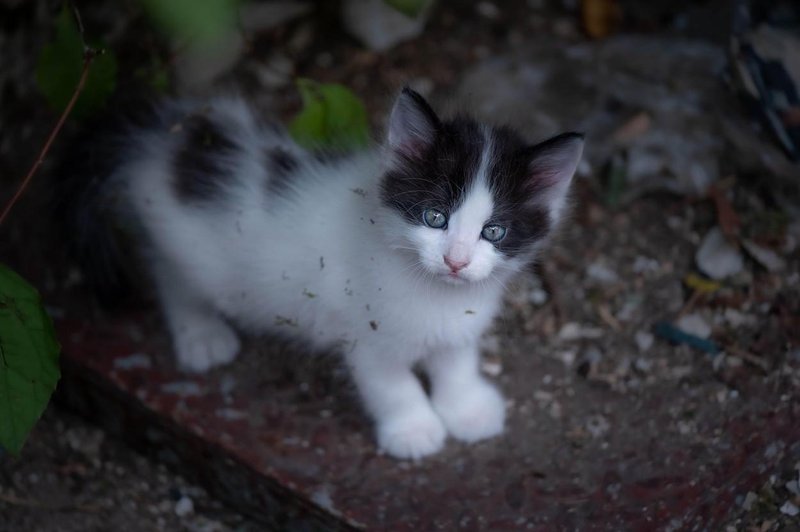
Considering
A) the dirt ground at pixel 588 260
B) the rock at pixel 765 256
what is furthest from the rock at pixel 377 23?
the rock at pixel 765 256

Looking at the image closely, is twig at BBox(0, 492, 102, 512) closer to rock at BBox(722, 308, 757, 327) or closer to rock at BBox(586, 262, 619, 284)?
rock at BBox(586, 262, 619, 284)

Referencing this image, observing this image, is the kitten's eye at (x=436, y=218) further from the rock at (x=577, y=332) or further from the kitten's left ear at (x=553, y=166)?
the rock at (x=577, y=332)

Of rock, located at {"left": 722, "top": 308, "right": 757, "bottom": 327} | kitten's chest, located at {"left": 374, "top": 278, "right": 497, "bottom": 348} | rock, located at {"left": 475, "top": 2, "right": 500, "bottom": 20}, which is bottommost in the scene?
kitten's chest, located at {"left": 374, "top": 278, "right": 497, "bottom": 348}

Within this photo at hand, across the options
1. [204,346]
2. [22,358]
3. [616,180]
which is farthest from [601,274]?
[22,358]

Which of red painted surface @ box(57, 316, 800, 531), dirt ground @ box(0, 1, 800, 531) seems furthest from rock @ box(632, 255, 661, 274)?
red painted surface @ box(57, 316, 800, 531)

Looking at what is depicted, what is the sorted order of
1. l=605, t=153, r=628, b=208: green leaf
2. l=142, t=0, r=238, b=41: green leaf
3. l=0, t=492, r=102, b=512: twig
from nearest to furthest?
1. l=142, t=0, r=238, b=41: green leaf
2. l=0, t=492, r=102, b=512: twig
3. l=605, t=153, r=628, b=208: green leaf

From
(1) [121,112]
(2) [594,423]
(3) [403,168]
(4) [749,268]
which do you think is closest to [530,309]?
(2) [594,423]
